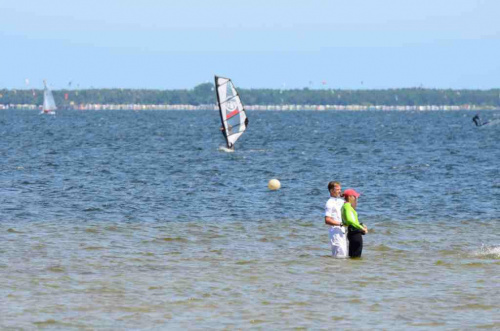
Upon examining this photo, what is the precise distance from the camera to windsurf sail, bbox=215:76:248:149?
66.4m

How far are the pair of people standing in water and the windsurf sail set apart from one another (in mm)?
45856

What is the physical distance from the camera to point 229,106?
67.7 meters

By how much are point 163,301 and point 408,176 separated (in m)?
33.1

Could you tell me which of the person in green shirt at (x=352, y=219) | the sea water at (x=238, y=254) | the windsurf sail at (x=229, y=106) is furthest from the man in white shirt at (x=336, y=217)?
the windsurf sail at (x=229, y=106)

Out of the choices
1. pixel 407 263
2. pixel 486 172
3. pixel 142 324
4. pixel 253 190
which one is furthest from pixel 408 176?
pixel 142 324

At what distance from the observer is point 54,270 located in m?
19.0

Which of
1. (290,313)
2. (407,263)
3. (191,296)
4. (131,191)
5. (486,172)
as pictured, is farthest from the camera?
(486,172)

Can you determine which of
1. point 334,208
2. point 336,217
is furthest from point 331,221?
point 334,208

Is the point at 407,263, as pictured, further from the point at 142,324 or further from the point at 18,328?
the point at 18,328

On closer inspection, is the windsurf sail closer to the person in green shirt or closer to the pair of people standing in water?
the pair of people standing in water

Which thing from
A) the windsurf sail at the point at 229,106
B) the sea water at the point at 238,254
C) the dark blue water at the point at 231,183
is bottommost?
the dark blue water at the point at 231,183

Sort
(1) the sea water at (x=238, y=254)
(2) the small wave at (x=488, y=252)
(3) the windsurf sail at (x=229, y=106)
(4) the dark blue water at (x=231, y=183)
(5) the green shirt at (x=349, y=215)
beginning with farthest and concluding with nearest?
(3) the windsurf sail at (x=229, y=106)
(4) the dark blue water at (x=231, y=183)
(2) the small wave at (x=488, y=252)
(5) the green shirt at (x=349, y=215)
(1) the sea water at (x=238, y=254)

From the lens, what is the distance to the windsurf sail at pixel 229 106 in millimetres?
66438

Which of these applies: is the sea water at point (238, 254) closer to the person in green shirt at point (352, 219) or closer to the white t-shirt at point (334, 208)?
the person in green shirt at point (352, 219)
